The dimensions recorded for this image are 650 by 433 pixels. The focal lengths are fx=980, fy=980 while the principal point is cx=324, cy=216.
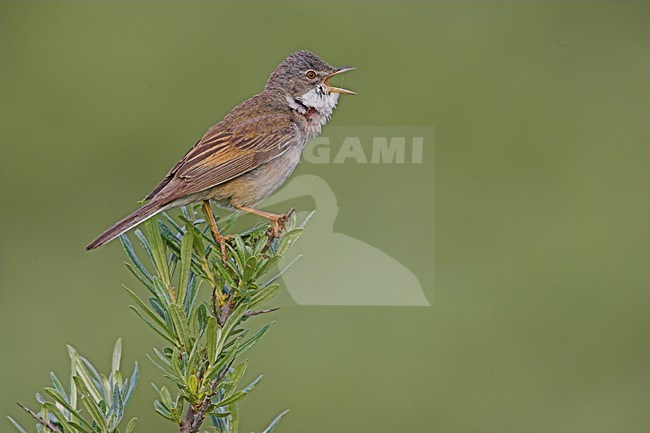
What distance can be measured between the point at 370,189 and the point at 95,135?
1740 mm

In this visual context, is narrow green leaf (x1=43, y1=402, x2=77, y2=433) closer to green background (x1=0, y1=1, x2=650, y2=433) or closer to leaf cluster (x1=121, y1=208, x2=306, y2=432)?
leaf cluster (x1=121, y1=208, x2=306, y2=432)

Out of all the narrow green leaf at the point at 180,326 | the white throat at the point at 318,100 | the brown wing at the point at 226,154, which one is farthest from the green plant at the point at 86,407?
the white throat at the point at 318,100

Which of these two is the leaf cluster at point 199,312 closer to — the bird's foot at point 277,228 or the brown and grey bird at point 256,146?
the bird's foot at point 277,228

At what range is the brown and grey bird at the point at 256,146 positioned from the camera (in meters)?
3.03

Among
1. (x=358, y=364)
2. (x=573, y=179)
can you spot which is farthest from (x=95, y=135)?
(x=573, y=179)

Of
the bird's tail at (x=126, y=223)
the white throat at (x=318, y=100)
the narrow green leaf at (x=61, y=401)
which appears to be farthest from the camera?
the white throat at (x=318, y=100)

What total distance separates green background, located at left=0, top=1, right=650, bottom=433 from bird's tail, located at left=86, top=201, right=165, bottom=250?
7.01 feet

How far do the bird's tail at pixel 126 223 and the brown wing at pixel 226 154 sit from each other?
2.4 inches

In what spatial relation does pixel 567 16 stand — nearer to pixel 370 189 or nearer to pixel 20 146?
pixel 370 189

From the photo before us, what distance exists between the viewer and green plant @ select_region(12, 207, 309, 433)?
1.76 metres

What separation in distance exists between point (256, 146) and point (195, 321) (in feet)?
5.24

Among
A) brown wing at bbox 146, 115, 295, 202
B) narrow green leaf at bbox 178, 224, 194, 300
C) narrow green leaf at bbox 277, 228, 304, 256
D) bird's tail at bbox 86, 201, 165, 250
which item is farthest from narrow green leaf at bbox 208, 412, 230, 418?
brown wing at bbox 146, 115, 295, 202

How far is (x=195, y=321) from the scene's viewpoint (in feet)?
6.15

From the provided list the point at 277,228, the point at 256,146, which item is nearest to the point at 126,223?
the point at 277,228
